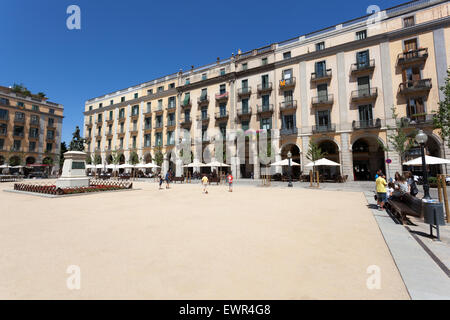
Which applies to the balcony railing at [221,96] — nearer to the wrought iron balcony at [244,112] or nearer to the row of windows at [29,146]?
the wrought iron balcony at [244,112]

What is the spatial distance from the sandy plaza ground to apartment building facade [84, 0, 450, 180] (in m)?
18.4

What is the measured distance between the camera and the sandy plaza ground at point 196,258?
2.56 m

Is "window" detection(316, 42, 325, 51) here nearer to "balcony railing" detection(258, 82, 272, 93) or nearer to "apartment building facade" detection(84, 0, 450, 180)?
"apartment building facade" detection(84, 0, 450, 180)

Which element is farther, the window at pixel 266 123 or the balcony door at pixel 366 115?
the window at pixel 266 123

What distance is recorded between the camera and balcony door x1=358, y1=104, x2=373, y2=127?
22.3 metres

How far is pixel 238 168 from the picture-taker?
29.6 metres

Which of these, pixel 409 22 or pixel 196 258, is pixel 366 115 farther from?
pixel 196 258

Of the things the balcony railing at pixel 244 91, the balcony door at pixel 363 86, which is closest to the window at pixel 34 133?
the balcony railing at pixel 244 91

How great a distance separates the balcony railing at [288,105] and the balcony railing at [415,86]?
10.6 meters

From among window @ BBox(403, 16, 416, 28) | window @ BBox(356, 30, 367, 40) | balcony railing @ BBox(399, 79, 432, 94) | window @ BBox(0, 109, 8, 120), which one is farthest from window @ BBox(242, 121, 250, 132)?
window @ BBox(0, 109, 8, 120)

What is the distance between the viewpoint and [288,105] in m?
26.3

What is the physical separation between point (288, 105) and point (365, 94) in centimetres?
830
